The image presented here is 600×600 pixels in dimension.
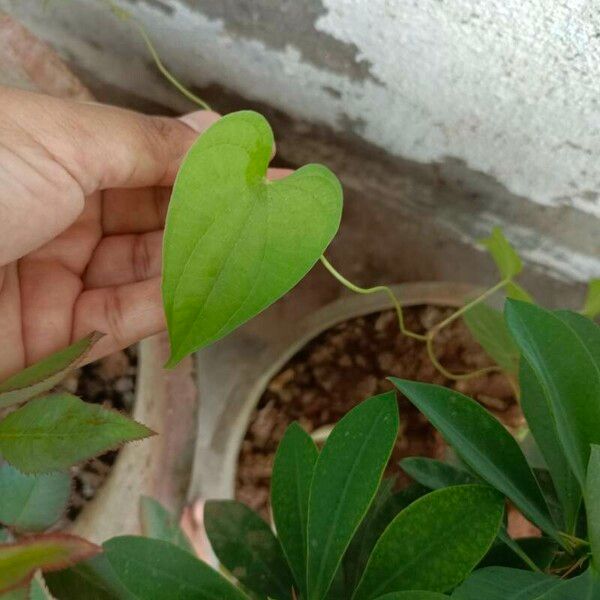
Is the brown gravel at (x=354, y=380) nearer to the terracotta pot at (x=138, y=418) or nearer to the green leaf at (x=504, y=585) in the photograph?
the terracotta pot at (x=138, y=418)

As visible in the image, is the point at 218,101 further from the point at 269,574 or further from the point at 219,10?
the point at 269,574

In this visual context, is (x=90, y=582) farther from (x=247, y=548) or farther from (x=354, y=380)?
(x=354, y=380)

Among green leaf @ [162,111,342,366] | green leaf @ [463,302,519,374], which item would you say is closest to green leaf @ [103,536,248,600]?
green leaf @ [162,111,342,366]

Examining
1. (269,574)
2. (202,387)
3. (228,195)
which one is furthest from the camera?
(202,387)

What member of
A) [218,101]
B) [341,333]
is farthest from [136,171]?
[341,333]

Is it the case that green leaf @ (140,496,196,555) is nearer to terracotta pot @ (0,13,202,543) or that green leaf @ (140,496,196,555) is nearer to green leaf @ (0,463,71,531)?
terracotta pot @ (0,13,202,543)

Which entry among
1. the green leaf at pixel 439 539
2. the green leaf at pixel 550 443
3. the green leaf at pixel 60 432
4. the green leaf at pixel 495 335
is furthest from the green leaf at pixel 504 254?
the green leaf at pixel 60 432

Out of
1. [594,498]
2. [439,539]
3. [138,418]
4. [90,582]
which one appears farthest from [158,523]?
[594,498]
